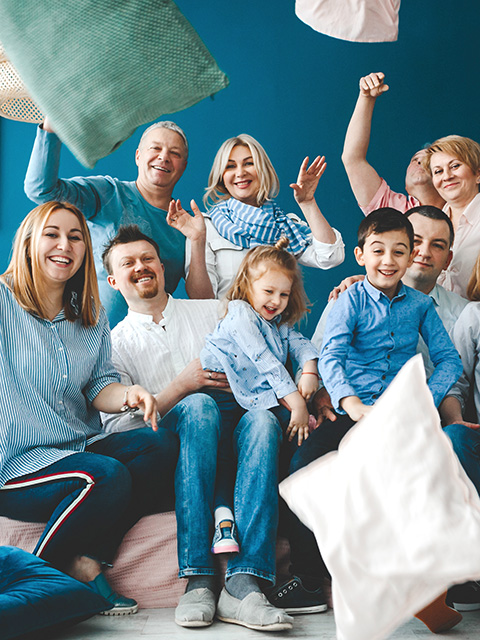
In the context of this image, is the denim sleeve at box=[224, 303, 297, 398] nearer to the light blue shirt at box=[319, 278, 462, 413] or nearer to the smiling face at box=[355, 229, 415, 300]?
the light blue shirt at box=[319, 278, 462, 413]

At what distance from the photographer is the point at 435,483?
27.7 inches

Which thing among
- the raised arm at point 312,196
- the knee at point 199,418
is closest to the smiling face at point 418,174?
the raised arm at point 312,196

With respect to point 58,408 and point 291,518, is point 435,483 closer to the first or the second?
point 291,518

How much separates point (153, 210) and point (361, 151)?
86 centimetres

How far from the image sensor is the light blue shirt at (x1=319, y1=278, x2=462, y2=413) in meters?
1.71

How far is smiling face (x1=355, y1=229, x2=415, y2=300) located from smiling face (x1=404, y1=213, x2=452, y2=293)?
0.89 ft

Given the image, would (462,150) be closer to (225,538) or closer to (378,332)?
(378,332)

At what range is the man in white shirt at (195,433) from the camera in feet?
4.66

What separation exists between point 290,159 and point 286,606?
257 centimetres

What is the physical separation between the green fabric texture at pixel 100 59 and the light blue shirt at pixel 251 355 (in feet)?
3.88

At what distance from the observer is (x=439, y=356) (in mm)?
1755

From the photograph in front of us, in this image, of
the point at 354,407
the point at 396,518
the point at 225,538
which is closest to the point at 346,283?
the point at 354,407

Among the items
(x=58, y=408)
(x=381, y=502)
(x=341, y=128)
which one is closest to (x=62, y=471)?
(x=58, y=408)

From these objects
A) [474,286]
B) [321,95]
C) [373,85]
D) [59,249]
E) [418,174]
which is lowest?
[474,286]
